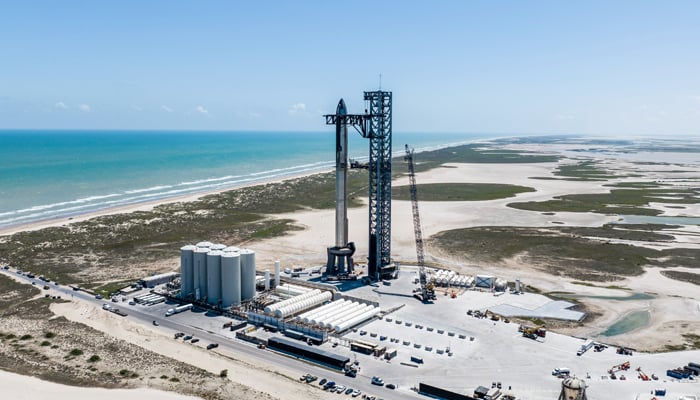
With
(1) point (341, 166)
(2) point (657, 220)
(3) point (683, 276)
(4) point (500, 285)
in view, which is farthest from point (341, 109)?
(2) point (657, 220)

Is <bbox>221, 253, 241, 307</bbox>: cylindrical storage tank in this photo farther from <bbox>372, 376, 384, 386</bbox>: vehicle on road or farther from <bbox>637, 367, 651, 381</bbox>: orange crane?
<bbox>637, 367, 651, 381</bbox>: orange crane

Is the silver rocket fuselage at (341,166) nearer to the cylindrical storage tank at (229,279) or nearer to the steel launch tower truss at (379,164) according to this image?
the steel launch tower truss at (379,164)

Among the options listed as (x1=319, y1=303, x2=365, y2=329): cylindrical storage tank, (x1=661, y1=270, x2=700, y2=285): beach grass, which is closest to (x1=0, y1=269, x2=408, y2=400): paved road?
(x1=319, y1=303, x2=365, y2=329): cylindrical storage tank

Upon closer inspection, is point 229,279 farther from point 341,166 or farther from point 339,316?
point 341,166

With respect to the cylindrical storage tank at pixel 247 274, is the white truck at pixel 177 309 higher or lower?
lower

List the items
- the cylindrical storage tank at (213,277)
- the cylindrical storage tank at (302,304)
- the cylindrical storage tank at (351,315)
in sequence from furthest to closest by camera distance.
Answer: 1. the cylindrical storage tank at (213,277)
2. the cylindrical storage tank at (302,304)
3. the cylindrical storage tank at (351,315)

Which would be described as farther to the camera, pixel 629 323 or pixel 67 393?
pixel 629 323

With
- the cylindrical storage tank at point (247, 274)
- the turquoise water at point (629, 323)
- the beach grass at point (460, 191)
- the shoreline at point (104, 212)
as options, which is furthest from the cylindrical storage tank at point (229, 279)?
the beach grass at point (460, 191)
